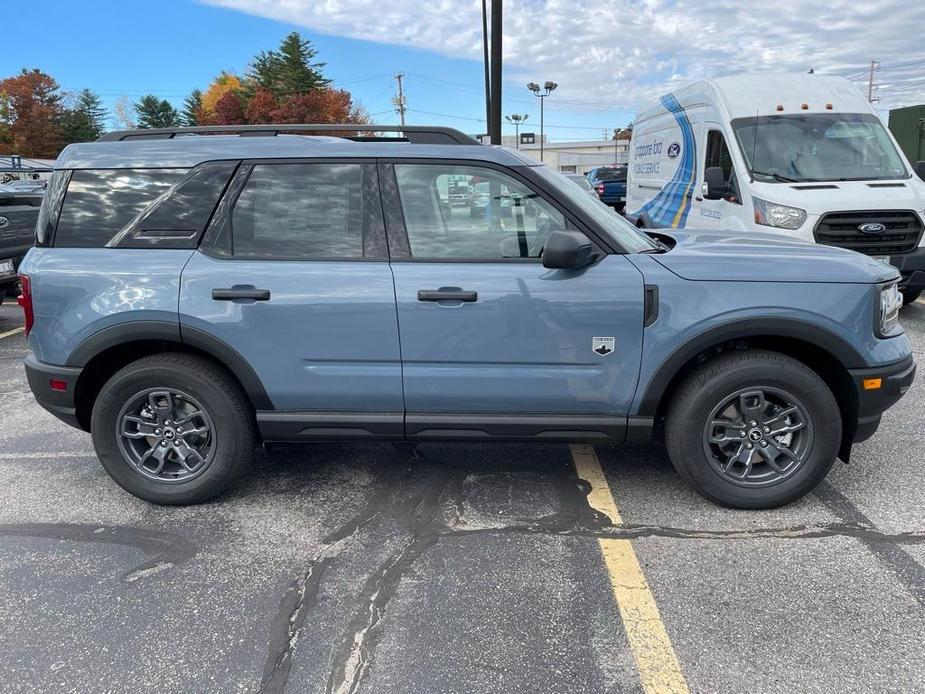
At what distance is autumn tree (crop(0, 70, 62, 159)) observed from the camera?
7481 centimetres

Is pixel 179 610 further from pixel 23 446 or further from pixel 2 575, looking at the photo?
pixel 23 446

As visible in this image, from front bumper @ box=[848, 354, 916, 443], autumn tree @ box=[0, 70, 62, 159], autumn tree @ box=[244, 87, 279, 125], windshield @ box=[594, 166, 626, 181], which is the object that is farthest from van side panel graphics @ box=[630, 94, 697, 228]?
autumn tree @ box=[0, 70, 62, 159]

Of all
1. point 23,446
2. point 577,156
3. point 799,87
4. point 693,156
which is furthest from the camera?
point 577,156

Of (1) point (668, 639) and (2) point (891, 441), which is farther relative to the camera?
(2) point (891, 441)

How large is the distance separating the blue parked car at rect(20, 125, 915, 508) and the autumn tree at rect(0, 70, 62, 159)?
87.2 m

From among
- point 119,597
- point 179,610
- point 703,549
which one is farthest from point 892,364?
point 119,597

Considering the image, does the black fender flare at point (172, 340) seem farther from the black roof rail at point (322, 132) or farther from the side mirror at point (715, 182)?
the side mirror at point (715, 182)

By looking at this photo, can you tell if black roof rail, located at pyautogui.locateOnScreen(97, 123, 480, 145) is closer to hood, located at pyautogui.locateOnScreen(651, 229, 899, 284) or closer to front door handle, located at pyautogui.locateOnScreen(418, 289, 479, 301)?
front door handle, located at pyautogui.locateOnScreen(418, 289, 479, 301)

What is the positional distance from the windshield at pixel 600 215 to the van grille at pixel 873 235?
400 centimetres

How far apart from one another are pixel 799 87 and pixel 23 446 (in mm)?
8325

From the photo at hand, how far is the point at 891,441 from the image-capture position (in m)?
4.23

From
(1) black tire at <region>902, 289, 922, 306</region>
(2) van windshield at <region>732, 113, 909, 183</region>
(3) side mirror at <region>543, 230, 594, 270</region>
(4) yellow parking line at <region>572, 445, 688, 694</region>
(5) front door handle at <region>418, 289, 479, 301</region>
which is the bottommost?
(4) yellow parking line at <region>572, 445, 688, 694</region>

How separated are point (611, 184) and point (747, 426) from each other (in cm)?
2116

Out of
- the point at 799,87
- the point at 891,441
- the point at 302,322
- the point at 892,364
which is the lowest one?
the point at 891,441
